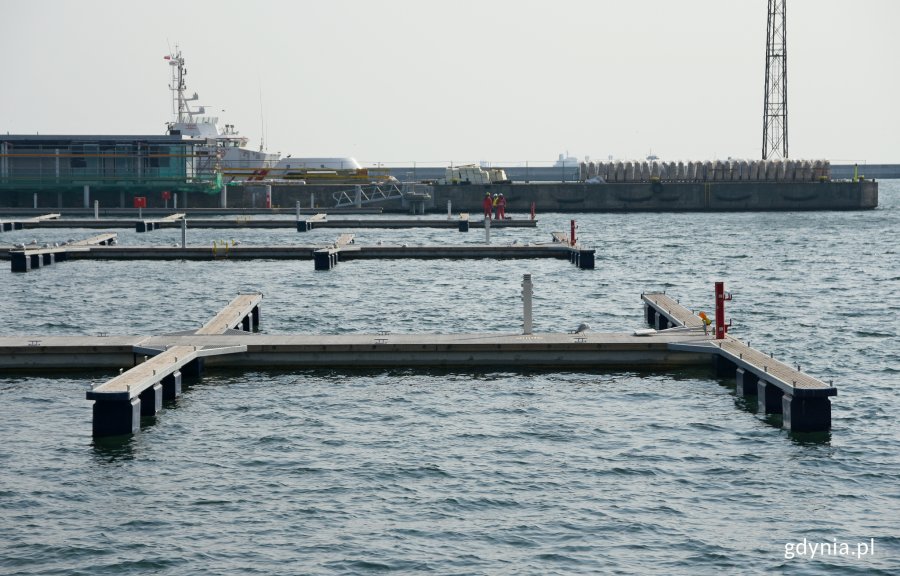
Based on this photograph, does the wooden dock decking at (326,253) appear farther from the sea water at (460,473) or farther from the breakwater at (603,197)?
the breakwater at (603,197)

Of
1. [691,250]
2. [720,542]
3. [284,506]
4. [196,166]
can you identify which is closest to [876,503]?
[720,542]

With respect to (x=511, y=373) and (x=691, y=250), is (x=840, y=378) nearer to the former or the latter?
(x=511, y=373)

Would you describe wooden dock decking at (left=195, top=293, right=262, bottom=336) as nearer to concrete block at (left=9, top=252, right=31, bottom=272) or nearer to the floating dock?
the floating dock

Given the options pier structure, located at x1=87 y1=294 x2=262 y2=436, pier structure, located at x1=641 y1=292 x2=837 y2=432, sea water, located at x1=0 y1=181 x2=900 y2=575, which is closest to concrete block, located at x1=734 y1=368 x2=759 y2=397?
pier structure, located at x1=641 y1=292 x2=837 y2=432

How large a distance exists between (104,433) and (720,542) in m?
11.9

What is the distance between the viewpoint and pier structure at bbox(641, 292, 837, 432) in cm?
2511

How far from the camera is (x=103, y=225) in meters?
86.5

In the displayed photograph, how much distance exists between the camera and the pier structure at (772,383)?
25.1 metres

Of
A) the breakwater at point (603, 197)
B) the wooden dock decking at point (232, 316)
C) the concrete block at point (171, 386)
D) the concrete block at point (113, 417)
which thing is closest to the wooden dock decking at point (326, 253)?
the wooden dock decking at point (232, 316)

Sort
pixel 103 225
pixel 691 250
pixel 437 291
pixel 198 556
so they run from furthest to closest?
pixel 103 225 < pixel 691 250 < pixel 437 291 < pixel 198 556

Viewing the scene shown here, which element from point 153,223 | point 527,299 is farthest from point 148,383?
point 153,223

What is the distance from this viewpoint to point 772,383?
2648 cm

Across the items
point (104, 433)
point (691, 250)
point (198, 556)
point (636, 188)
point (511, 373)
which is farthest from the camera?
point (636, 188)

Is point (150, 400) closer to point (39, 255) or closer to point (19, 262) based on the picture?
point (19, 262)
